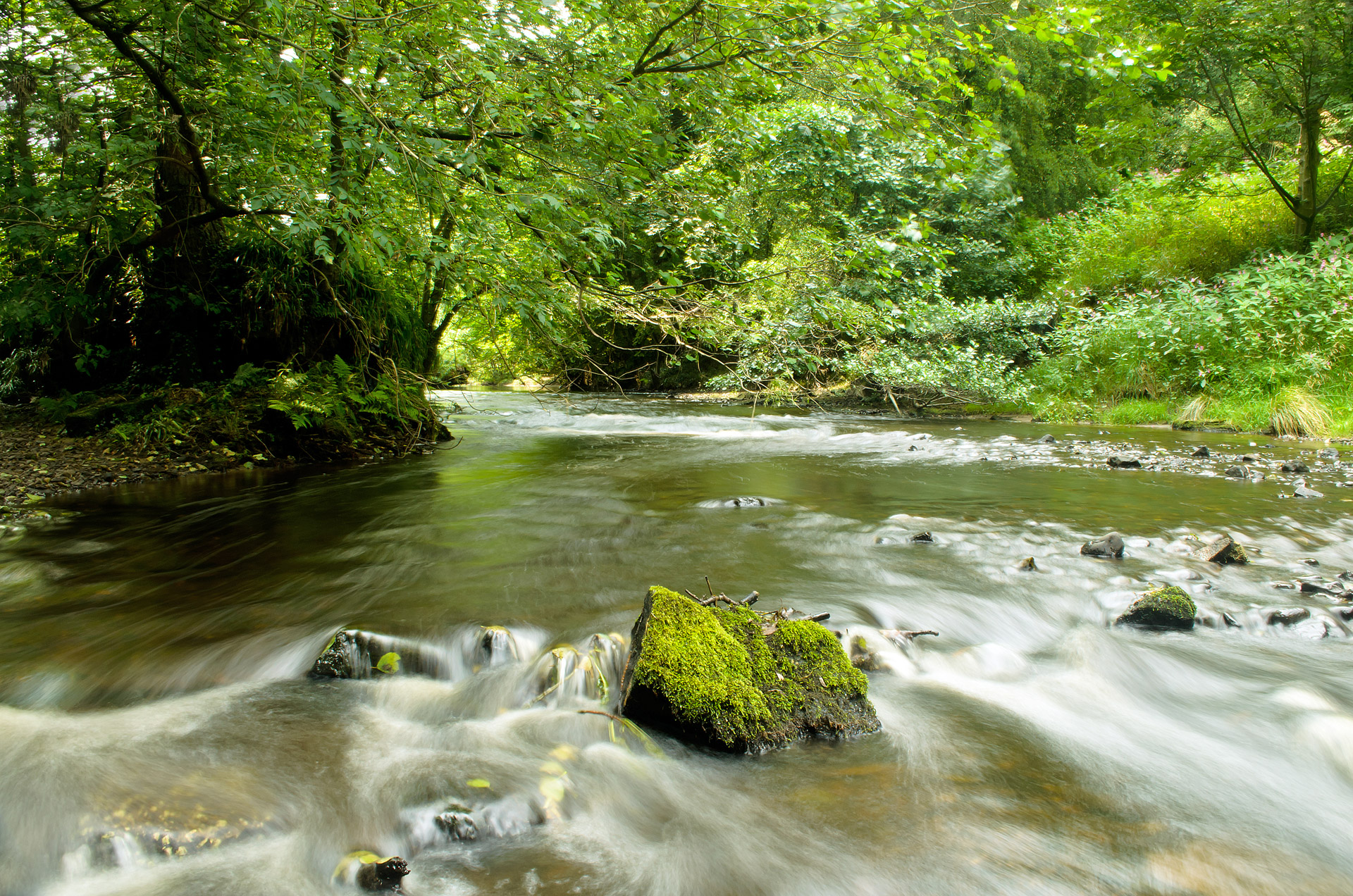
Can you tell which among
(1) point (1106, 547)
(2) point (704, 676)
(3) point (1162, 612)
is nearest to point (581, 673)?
(2) point (704, 676)

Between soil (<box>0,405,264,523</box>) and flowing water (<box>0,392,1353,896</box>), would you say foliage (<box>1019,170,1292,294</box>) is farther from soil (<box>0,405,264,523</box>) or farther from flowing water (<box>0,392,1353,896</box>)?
soil (<box>0,405,264,523</box>)

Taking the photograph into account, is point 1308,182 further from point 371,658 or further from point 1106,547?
point 371,658

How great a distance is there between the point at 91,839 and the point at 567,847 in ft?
4.82

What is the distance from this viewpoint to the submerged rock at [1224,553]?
16.1 feet

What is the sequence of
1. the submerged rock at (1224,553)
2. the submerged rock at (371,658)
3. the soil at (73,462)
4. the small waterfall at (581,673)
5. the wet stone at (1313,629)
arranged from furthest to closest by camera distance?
the soil at (73,462)
the submerged rock at (1224,553)
the wet stone at (1313,629)
the submerged rock at (371,658)
the small waterfall at (581,673)

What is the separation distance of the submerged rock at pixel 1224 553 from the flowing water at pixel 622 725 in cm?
9

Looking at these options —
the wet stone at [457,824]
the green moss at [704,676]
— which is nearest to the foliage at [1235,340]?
the green moss at [704,676]

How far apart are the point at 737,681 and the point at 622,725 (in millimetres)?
510

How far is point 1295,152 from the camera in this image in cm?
1672

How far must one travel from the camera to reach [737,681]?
2.88 metres

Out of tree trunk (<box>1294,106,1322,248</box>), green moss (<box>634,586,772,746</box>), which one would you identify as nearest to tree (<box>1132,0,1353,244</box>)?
tree trunk (<box>1294,106,1322,248</box>)

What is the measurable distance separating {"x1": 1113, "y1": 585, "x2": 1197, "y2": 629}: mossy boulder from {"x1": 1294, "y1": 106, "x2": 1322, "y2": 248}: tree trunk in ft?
49.7

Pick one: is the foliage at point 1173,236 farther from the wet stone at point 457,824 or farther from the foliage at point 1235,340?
the wet stone at point 457,824

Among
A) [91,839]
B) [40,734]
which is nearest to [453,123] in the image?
[40,734]
